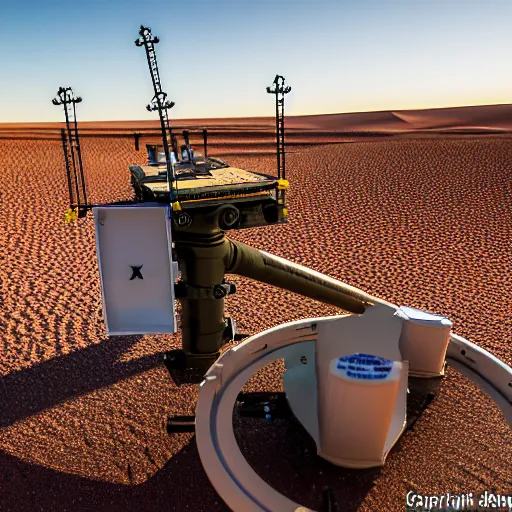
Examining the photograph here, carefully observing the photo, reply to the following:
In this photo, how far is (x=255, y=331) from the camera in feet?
40.4

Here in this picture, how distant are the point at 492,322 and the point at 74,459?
10810 mm

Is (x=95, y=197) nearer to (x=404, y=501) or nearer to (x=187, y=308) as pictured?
(x=187, y=308)

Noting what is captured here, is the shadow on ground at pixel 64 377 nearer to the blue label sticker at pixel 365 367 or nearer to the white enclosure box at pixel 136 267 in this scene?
the white enclosure box at pixel 136 267

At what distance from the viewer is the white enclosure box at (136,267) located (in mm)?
6070

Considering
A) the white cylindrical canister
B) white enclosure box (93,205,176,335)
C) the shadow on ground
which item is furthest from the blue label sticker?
the shadow on ground

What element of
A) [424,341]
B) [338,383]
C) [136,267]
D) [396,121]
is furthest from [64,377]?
[396,121]

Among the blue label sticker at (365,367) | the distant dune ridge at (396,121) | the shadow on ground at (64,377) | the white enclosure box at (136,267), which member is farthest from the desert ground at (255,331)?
the distant dune ridge at (396,121)

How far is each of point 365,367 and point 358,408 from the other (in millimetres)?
633

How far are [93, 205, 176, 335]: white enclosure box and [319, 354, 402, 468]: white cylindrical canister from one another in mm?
2434

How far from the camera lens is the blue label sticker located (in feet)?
18.0

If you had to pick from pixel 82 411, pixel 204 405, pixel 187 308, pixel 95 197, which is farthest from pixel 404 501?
pixel 95 197

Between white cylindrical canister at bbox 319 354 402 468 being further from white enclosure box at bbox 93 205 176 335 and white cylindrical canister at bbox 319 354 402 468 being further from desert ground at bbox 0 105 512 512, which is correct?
white enclosure box at bbox 93 205 176 335

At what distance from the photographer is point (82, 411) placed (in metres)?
9.04

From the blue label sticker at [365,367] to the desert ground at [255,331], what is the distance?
2.45 metres
